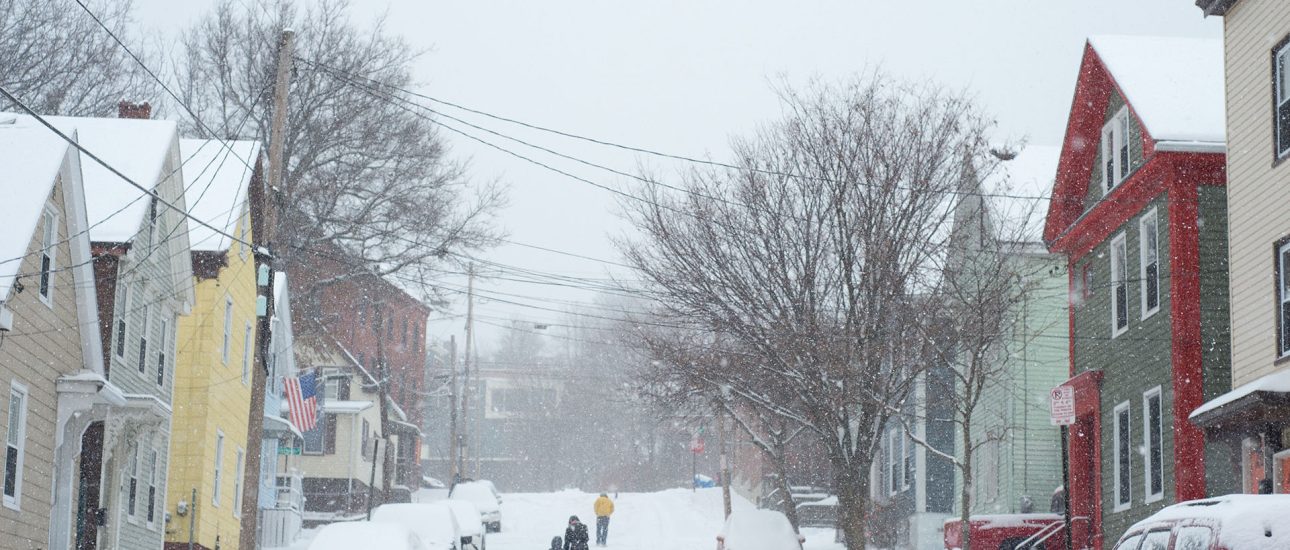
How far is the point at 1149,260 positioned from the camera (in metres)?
22.7

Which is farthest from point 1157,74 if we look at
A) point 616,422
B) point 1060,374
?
point 616,422

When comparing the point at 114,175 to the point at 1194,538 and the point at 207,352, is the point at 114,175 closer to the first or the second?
the point at 207,352

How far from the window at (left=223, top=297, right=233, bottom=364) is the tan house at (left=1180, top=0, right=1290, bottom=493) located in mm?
19537

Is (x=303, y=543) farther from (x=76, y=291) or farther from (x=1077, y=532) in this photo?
(x=1077, y=532)

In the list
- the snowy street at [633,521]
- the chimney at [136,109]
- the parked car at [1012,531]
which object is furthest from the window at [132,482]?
the parked car at [1012,531]

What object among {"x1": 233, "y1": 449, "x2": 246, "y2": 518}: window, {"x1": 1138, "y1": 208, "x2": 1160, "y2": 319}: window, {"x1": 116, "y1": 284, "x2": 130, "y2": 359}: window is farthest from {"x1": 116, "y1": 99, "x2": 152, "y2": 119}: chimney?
{"x1": 1138, "y1": 208, "x2": 1160, "y2": 319}: window

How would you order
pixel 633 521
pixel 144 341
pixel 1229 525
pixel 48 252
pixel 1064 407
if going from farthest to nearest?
pixel 633 521 < pixel 144 341 < pixel 48 252 < pixel 1064 407 < pixel 1229 525

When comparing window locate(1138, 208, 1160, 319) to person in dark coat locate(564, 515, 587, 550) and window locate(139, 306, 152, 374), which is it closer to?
person in dark coat locate(564, 515, 587, 550)

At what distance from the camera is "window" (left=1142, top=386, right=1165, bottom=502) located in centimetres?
2183

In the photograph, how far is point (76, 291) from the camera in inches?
840

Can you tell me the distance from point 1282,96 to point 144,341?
18126mm

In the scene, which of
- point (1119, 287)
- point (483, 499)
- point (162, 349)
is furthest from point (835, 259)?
point (483, 499)

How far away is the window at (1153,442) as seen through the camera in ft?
71.6

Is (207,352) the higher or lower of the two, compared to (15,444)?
higher
